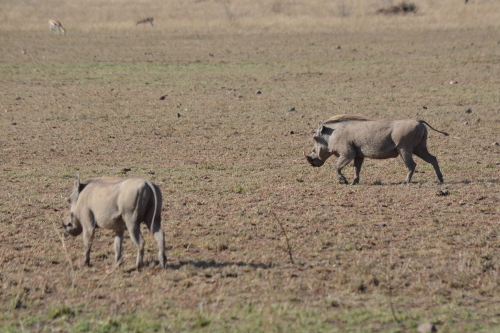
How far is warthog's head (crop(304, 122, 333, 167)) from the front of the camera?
31.0ft

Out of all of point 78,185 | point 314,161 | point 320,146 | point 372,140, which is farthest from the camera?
point 314,161

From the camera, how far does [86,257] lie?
5793 millimetres

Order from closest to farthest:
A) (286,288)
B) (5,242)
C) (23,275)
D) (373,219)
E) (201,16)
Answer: (286,288)
(23,275)
(5,242)
(373,219)
(201,16)

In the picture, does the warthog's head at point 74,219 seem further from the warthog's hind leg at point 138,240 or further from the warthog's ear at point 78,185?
the warthog's hind leg at point 138,240

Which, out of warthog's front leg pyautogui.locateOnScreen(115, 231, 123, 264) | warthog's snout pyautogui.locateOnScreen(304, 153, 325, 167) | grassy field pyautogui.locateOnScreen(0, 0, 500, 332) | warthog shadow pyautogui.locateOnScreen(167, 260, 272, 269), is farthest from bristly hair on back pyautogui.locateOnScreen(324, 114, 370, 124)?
warthog's front leg pyautogui.locateOnScreen(115, 231, 123, 264)

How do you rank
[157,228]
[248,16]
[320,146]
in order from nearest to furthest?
[157,228], [320,146], [248,16]

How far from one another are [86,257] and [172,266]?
70 cm

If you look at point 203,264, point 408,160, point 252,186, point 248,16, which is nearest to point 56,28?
point 248,16

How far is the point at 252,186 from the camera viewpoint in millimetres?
8859

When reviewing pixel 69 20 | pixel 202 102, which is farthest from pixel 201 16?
pixel 202 102

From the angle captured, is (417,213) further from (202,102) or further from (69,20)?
(69,20)

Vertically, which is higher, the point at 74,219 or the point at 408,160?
the point at 74,219

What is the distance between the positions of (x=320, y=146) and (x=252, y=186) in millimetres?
1248

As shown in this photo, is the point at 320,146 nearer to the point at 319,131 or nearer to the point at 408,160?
the point at 319,131
